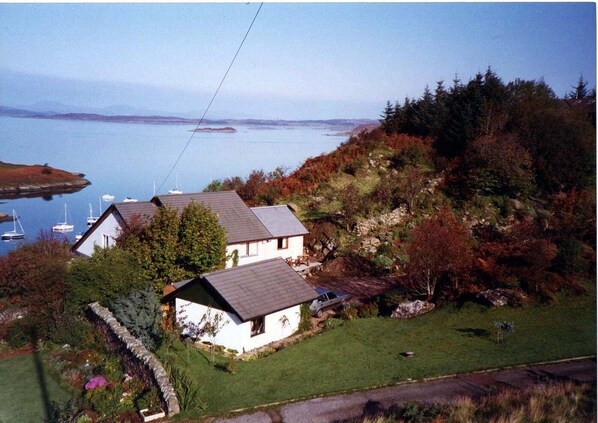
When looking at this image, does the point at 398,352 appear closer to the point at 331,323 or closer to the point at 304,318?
the point at 331,323

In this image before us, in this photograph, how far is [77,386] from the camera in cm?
1589

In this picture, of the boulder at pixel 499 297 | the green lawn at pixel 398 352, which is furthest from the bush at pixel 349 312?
the boulder at pixel 499 297

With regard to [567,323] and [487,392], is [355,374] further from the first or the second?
[567,323]

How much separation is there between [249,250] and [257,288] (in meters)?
9.90

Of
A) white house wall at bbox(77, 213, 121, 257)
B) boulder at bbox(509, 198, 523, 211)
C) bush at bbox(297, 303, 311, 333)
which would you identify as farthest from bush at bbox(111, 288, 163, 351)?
boulder at bbox(509, 198, 523, 211)

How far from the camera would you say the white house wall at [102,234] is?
93.2ft

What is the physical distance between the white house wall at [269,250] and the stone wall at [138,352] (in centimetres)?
940

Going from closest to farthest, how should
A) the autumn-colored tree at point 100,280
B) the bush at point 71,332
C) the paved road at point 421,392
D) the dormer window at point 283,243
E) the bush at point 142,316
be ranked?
the paved road at point 421,392, the bush at point 142,316, the bush at point 71,332, the autumn-colored tree at point 100,280, the dormer window at point 283,243

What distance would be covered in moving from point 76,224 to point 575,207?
3553 centimetres

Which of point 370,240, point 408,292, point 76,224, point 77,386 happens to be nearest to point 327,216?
point 370,240

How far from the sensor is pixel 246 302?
19297 millimetres

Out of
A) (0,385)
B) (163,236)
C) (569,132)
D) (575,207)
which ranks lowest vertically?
(0,385)

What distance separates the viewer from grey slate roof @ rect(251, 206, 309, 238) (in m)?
32.1

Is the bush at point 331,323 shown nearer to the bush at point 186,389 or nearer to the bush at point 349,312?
the bush at point 349,312
